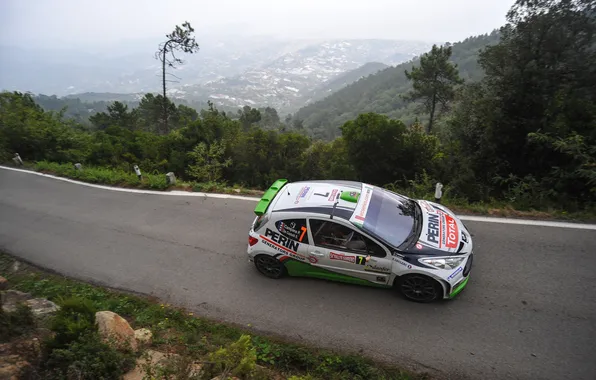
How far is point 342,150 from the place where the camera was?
53.5 feet

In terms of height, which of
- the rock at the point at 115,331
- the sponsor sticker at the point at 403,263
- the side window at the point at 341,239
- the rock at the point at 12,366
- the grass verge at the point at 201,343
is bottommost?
the grass verge at the point at 201,343

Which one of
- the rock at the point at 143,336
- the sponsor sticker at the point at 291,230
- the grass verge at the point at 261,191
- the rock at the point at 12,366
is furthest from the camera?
the grass verge at the point at 261,191

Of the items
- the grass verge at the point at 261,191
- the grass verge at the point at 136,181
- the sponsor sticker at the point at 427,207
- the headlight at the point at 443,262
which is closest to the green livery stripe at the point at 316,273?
the headlight at the point at 443,262

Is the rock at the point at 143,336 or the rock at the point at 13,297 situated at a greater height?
the rock at the point at 13,297

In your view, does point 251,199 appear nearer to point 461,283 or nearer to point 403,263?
point 403,263

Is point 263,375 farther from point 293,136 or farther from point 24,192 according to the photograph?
point 293,136

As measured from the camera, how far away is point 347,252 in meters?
5.31

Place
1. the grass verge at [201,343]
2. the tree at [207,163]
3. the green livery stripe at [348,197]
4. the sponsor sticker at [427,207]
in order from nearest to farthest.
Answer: the grass verge at [201,343]
the green livery stripe at [348,197]
the sponsor sticker at [427,207]
the tree at [207,163]

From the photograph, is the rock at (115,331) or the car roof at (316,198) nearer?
the rock at (115,331)

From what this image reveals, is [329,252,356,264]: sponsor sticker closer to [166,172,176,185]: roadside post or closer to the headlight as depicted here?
the headlight

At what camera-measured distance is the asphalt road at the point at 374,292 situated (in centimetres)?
441

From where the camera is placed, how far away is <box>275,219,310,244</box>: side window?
18.2ft

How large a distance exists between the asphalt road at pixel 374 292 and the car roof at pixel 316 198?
1456mm

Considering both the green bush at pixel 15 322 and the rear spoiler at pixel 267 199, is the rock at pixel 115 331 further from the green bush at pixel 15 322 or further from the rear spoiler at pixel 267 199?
the rear spoiler at pixel 267 199
